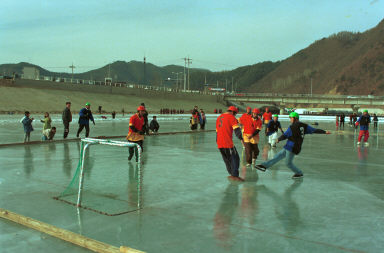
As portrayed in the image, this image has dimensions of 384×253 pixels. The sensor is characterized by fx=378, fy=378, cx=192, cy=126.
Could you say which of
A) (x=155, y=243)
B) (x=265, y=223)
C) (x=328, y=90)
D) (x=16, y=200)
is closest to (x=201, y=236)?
(x=155, y=243)

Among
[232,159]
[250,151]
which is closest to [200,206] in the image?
[232,159]

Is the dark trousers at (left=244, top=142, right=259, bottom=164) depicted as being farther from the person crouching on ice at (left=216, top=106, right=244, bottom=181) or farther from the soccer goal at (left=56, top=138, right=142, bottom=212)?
the soccer goal at (left=56, top=138, right=142, bottom=212)

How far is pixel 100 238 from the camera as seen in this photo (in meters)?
4.50

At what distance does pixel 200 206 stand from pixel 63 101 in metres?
66.6

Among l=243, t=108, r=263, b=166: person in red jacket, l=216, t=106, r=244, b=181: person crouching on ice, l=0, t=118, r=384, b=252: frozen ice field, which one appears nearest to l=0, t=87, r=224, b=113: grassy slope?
l=0, t=118, r=384, b=252: frozen ice field

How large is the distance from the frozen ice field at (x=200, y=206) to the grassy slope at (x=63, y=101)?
47279mm

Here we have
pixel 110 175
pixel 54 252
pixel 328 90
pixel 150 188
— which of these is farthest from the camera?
pixel 328 90

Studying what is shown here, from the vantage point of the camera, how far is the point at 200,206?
599cm

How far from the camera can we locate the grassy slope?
5901 centimetres

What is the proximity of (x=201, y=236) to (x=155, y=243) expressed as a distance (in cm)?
58

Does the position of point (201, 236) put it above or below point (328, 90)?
below

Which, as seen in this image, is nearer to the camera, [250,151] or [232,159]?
[232,159]

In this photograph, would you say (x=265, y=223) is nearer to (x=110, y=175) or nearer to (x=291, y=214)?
(x=291, y=214)

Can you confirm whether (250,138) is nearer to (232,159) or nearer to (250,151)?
(250,151)
